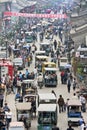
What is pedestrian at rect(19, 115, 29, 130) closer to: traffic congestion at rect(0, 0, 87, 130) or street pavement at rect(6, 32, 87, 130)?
traffic congestion at rect(0, 0, 87, 130)

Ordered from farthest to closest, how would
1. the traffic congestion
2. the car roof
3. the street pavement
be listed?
1. the street pavement
2. the traffic congestion
3. the car roof

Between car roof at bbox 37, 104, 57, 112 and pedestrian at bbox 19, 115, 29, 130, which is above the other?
car roof at bbox 37, 104, 57, 112

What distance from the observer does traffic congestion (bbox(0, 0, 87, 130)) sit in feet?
113

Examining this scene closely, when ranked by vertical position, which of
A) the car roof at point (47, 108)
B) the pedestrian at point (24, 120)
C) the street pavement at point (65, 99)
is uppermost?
the car roof at point (47, 108)

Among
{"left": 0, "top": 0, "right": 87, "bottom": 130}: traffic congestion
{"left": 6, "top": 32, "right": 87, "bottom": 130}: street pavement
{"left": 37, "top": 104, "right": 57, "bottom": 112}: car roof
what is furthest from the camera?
{"left": 6, "top": 32, "right": 87, "bottom": 130}: street pavement

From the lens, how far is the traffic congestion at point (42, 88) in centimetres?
3453

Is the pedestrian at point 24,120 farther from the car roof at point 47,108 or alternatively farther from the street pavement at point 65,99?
the car roof at point 47,108

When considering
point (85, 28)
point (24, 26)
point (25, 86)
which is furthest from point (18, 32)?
point (25, 86)

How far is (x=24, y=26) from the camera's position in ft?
321

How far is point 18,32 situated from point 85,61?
35.1m

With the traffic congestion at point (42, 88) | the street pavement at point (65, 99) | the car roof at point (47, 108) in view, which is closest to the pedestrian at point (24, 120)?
the traffic congestion at point (42, 88)

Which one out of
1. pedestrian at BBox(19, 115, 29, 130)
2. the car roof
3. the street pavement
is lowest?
the street pavement

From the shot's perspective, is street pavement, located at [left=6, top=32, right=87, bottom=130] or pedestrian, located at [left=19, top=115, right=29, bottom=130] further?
street pavement, located at [left=6, top=32, right=87, bottom=130]

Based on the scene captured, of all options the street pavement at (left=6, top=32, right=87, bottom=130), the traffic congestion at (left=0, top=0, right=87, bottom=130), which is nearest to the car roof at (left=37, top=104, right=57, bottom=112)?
the traffic congestion at (left=0, top=0, right=87, bottom=130)
